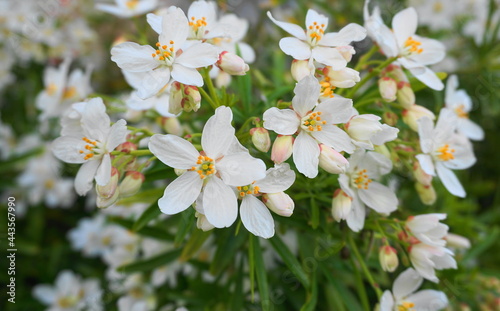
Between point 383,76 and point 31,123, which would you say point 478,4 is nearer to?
point 383,76

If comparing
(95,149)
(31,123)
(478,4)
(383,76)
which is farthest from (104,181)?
(478,4)

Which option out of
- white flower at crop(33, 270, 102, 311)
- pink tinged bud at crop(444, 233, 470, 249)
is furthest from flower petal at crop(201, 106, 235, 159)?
white flower at crop(33, 270, 102, 311)

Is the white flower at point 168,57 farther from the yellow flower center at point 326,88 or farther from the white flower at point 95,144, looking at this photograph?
the yellow flower center at point 326,88

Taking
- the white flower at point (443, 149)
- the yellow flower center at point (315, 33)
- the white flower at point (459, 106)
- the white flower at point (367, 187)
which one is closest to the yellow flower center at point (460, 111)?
the white flower at point (459, 106)

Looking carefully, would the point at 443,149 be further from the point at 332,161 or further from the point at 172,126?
the point at 172,126

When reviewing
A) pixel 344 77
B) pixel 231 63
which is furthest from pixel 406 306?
pixel 231 63

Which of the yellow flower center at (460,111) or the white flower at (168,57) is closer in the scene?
the white flower at (168,57)

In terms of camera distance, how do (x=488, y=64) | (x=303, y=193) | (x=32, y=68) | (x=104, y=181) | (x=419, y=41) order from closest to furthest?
(x=104, y=181), (x=303, y=193), (x=419, y=41), (x=488, y=64), (x=32, y=68)
